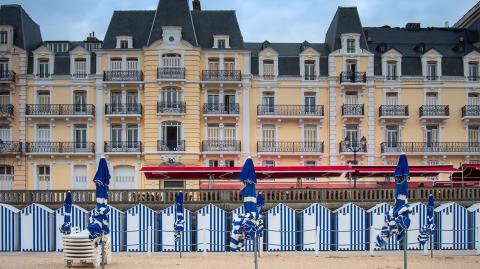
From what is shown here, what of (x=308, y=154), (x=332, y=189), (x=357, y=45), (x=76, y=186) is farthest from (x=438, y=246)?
(x=76, y=186)

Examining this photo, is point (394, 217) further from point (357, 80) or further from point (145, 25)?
point (145, 25)

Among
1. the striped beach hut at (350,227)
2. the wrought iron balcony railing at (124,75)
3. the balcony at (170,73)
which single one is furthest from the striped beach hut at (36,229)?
the wrought iron balcony railing at (124,75)

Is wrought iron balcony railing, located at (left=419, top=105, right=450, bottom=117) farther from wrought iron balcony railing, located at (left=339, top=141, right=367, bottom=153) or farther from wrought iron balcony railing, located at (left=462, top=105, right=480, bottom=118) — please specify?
wrought iron balcony railing, located at (left=339, top=141, right=367, bottom=153)

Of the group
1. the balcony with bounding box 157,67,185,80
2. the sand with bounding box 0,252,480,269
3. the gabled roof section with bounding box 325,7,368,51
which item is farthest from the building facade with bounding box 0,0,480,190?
the sand with bounding box 0,252,480,269

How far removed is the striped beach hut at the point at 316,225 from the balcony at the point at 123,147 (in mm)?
16985

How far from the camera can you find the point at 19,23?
1870 inches

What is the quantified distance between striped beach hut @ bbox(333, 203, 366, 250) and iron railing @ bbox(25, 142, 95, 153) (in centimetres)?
1983

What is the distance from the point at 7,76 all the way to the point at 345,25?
72.0 ft

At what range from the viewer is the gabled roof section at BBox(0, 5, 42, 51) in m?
47.1

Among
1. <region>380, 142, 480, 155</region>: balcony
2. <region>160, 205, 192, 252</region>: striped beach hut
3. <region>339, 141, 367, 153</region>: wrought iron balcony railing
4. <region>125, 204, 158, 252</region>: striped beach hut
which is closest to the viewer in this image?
<region>125, 204, 158, 252</region>: striped beach hut

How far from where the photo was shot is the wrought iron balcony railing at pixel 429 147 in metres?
46.3

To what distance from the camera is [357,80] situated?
46.5 m

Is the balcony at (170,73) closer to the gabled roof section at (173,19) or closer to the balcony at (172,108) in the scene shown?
the balcony at (172,108)

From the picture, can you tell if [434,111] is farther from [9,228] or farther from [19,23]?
[9,228]
